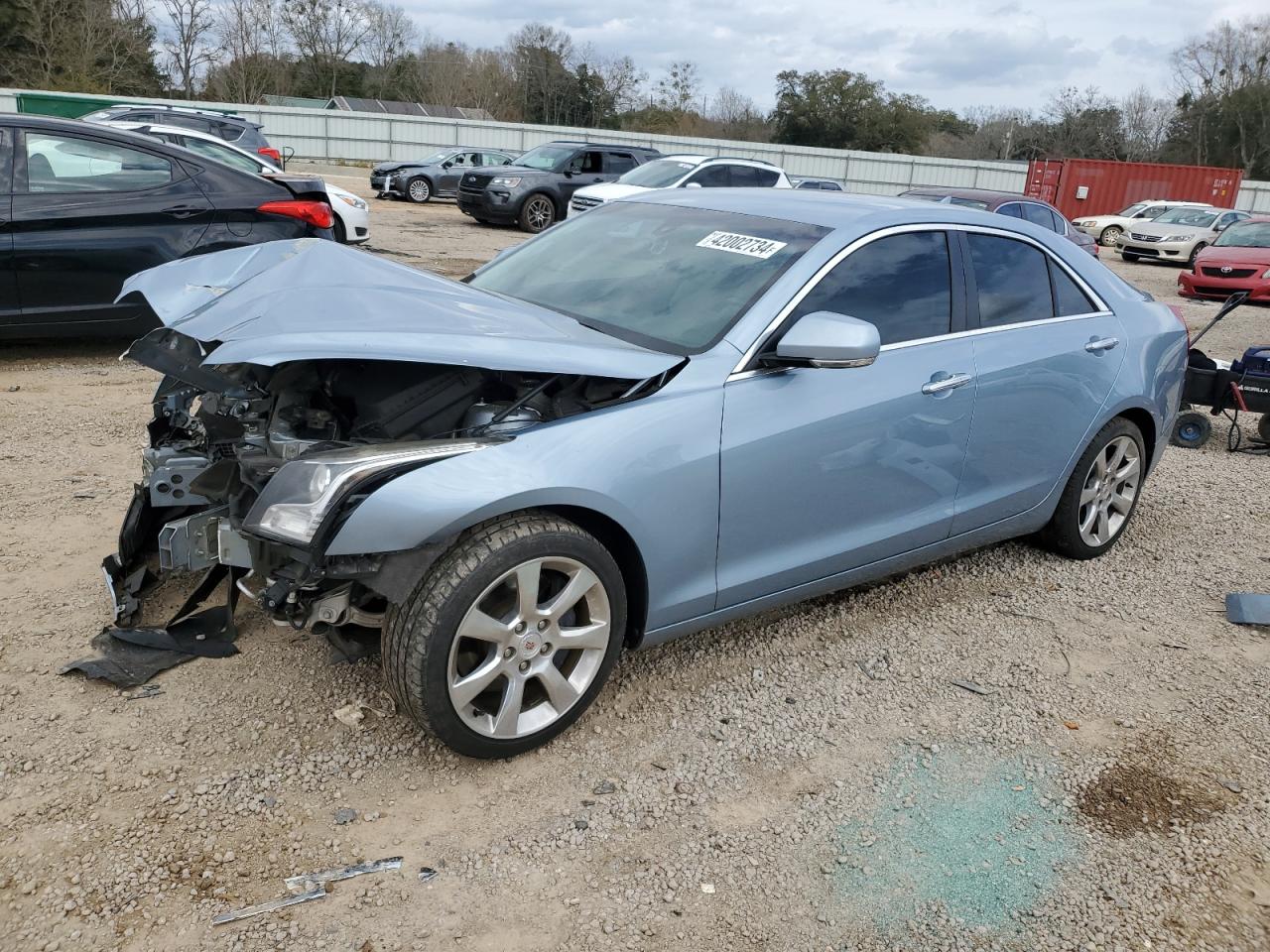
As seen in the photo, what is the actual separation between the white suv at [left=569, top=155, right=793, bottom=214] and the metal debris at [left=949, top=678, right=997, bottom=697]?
1224cm

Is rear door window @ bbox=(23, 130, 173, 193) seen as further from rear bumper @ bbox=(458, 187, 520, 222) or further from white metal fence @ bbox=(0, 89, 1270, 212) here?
white metal fence @ bbox=(0, 89, 1270, 212)

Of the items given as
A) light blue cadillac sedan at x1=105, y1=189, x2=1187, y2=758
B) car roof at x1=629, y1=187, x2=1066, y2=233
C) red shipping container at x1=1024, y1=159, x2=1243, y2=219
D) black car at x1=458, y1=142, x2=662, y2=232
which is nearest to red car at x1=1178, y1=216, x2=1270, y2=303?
black car at x1=458, y1=142, x2=662, y2=232

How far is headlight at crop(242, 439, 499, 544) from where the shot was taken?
8.25 ft

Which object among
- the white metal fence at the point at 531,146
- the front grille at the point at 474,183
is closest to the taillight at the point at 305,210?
the front grille at the point at 474,183

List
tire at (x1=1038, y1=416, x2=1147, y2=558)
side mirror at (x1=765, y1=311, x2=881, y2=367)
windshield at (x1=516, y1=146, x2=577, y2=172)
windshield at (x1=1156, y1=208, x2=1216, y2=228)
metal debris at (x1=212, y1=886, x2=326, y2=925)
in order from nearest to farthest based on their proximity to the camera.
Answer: metal debris at (x1=212, y1=886, x2=326, y2=925), side mirror at (x1=765, y1=311, x2=881, y2=367), tire at (x1=1038, y1=416, x2=1147, y2=558), windshield at (x1=516, y1=146, x2=577, y2=172), windshield at (x1=1156, y1=208, x2=1216, y2=228)

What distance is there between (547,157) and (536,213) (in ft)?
4.71

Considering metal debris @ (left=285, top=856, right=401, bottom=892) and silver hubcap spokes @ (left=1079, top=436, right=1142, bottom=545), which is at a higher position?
silver hubcap spokes @ (left=1079, top=436, right=1142, bottom=545)

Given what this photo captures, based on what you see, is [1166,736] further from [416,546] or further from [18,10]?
[18,10]

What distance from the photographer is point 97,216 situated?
20.6 ft

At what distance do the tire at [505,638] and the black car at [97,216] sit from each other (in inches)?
179

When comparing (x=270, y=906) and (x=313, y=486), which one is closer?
(x=270, y=906)

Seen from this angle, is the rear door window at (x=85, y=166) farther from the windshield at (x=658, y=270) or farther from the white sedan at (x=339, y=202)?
the windshield at (x=658, y=270)

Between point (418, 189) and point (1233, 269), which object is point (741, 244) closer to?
point (1233, 269)

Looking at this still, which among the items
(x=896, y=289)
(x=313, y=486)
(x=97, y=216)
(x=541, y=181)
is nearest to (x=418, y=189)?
(x=541, y=181)
